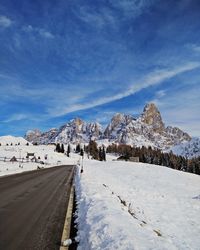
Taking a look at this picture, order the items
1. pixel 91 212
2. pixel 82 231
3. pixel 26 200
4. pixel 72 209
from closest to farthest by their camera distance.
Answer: pixel 82 231 → pixel 91 212 → pixel 72 209 → pixel 26 200

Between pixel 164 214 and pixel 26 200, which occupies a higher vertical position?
pixel 26 200

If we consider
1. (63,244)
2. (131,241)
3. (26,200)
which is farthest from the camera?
(26,200)

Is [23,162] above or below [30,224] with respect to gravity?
above

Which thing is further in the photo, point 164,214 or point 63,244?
point 164,214

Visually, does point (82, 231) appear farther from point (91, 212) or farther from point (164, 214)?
point (164, 214)

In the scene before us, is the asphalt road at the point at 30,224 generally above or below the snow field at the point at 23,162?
below

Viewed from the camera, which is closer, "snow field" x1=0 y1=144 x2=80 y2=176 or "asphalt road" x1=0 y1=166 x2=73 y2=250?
"asphalt road" x1=0 y1=166 x2=73 y2=250

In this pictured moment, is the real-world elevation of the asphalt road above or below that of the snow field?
below

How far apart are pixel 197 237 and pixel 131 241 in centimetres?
476

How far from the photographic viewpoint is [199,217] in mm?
12859

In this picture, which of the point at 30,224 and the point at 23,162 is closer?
the point at 30,224

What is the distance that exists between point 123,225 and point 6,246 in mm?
3054

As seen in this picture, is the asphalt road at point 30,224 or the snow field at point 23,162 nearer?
the asphalt road at point 30,224

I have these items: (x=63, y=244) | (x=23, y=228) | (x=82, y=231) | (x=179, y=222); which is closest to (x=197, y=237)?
(x=179, y=222)
